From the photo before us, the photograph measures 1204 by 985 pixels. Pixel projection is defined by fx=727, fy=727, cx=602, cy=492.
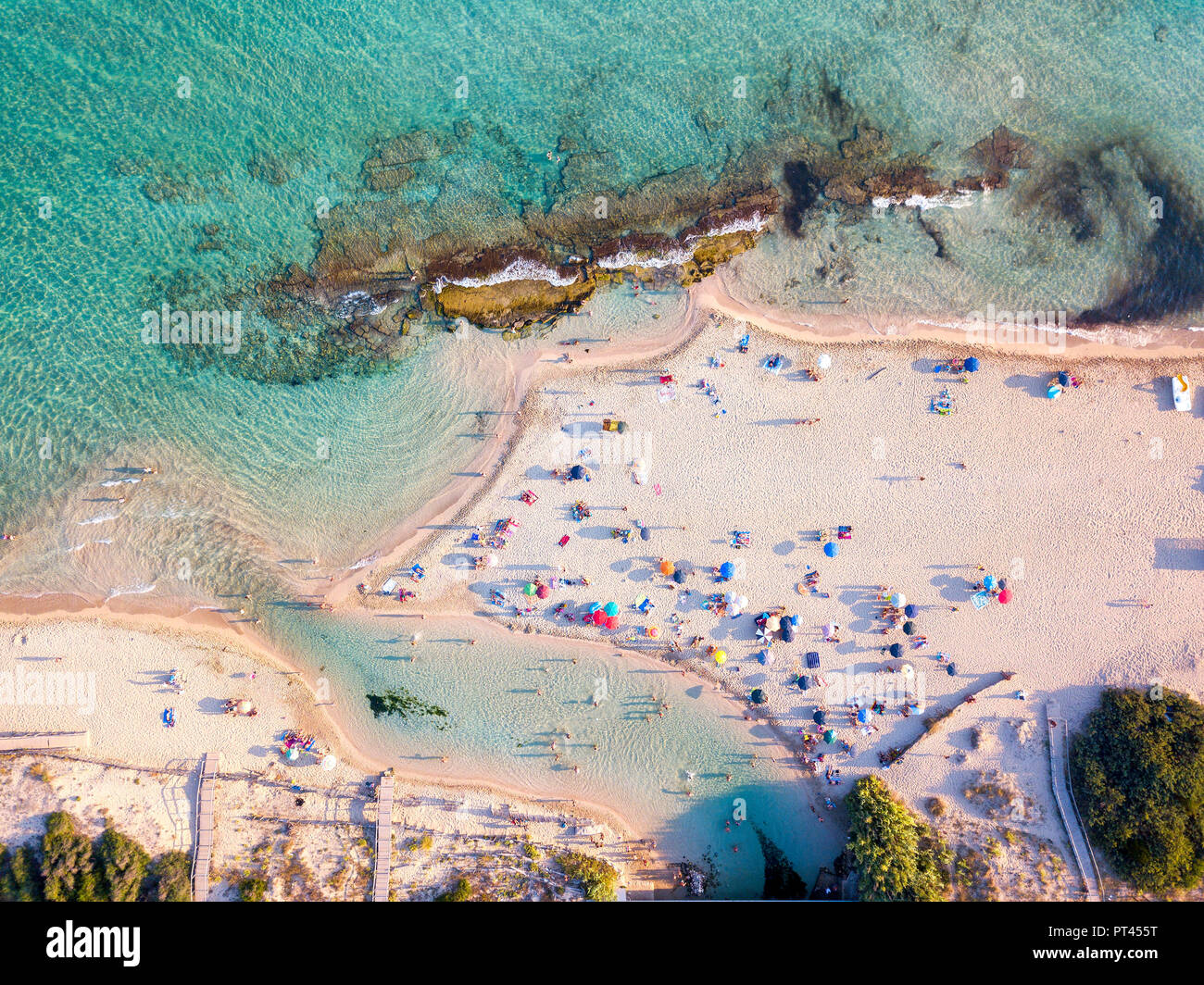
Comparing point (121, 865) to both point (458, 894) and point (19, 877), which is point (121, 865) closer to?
point (19, 877)

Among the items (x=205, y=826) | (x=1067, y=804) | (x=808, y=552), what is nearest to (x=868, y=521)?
(x=808, y=552)

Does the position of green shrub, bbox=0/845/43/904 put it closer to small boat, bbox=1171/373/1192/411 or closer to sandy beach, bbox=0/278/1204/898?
sandy beach, bbox=0/278/1204/898

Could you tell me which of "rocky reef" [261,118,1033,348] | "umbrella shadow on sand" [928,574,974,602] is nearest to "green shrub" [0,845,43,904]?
"rocky reef" [261,118,1033,348]

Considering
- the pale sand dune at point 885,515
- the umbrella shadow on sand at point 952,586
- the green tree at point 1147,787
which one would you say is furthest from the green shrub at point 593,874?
the green tree at point 1147,787

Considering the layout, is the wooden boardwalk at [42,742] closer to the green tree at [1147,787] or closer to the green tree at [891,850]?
the green tree at [891,850]
